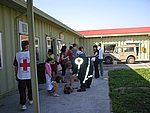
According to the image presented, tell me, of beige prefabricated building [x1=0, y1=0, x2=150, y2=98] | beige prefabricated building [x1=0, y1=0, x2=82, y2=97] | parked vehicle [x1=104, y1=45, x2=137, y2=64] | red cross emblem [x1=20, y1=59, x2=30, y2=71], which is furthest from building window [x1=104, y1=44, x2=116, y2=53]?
red cross emblem [x1=20, y1=59, x2=30, y2=71]

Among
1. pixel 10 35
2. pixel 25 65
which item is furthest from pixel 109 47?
pixel 25 65

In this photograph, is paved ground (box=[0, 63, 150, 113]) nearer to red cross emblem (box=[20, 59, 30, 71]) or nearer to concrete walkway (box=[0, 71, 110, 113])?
concrete walkway (box=[0, 71, 110, 113])

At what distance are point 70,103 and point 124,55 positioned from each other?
18754 millimetres

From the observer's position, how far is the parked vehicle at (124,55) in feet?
81.9

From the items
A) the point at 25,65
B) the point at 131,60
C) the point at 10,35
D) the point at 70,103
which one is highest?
the point at 10,35

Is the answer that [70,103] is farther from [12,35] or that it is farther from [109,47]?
[109,47]

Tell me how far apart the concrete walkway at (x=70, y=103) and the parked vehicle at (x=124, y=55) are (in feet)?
54.8

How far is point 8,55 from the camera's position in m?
8.52

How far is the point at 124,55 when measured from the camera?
82.2 feet

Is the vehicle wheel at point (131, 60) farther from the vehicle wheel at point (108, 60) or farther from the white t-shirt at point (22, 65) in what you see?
the white t-shirt at point (22, 65)

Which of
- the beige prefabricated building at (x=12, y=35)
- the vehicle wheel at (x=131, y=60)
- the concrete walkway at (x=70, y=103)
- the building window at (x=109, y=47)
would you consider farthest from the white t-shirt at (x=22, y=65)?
the building window at (x=109, y=47)

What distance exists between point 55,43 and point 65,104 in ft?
31.1

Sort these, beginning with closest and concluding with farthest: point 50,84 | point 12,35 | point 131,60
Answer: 1. point 50,84
2. point 12,35
3. point 131,60

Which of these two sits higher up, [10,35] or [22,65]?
[10,35]
